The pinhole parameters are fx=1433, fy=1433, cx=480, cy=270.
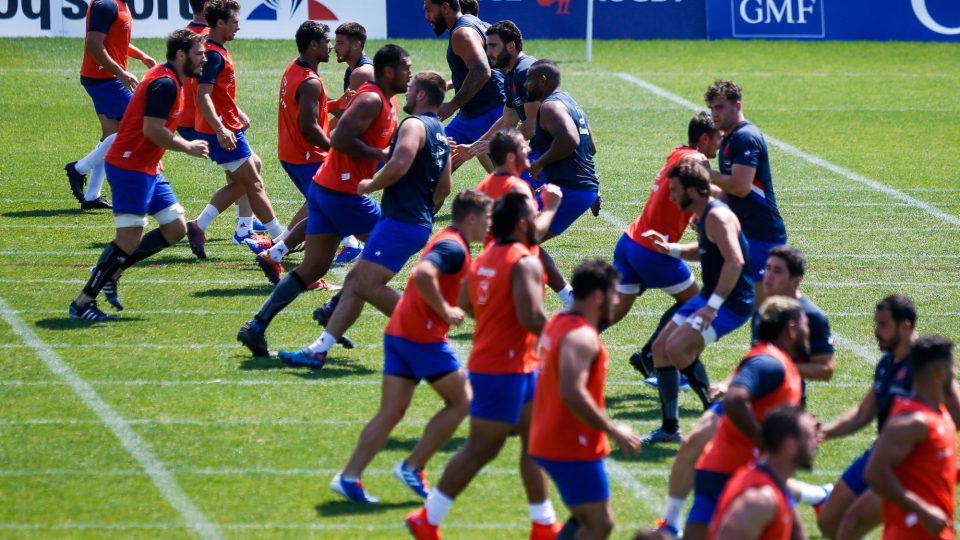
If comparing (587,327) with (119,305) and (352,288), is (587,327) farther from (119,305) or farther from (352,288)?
(119,305)

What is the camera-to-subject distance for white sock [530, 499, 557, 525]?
7.56 meters

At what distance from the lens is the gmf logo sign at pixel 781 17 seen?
1193 inches

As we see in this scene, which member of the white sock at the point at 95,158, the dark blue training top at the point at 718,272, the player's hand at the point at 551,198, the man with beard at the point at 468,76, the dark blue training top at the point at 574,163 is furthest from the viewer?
the white sock at the point at 95,158

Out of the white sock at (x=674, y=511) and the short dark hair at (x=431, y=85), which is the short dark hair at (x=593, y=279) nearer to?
the white sock at (x=674, y=511)

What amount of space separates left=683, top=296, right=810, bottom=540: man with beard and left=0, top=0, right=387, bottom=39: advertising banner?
21.2 metres

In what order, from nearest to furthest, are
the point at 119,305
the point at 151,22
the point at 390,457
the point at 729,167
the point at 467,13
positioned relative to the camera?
1. the point at 390,457
2. the point at 729,167
3. the point at 119,305
4. the point at 467,13
5. the point at 151,22

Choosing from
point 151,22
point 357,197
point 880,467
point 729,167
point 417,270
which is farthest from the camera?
point 151,22

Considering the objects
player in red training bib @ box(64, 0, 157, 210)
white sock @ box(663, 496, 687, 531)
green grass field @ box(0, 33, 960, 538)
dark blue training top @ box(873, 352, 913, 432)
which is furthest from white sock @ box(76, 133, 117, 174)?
dark blue training top @ box(873, 352, 913, 432)

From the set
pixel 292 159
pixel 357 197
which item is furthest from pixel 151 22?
pixel 357 197

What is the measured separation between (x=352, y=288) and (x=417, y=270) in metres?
2.67

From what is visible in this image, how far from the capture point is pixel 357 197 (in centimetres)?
1165

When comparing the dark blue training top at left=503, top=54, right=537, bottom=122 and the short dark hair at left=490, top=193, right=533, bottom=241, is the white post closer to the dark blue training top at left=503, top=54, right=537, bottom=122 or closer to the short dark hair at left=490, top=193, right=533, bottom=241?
the dark blue training top at left=503, top=54, right=537, bottom=122

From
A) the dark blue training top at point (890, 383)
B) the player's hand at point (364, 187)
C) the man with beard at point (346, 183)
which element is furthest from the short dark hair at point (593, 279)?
the man with beard at point (346, 183)

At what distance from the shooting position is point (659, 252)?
10422 mm
